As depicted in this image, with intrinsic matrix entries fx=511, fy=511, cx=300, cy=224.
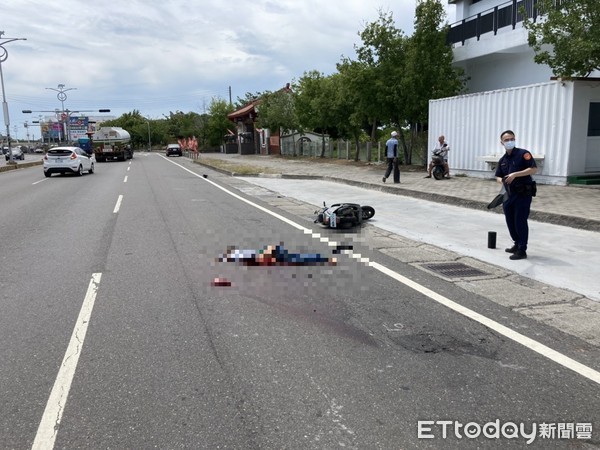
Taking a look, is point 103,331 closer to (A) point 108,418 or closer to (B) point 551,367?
(A) point 108,418

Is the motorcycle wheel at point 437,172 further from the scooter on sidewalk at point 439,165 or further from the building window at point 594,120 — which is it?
the building window at point 594,120

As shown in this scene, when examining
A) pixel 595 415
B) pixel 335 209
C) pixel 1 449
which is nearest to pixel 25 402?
pixel 1 449

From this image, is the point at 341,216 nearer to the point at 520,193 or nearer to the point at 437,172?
the point at 520,193

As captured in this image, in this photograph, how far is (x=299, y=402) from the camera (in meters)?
3.44

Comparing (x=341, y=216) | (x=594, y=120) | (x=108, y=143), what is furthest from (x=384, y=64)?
(x=108, y=143)

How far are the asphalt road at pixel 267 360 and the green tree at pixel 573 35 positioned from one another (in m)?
8.75

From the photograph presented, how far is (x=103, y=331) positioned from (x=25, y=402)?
123cm

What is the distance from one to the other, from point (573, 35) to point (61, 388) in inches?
534

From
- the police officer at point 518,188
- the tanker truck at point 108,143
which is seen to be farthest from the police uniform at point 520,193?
the tanker truck at point 108,143

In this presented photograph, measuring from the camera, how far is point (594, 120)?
14820 mm

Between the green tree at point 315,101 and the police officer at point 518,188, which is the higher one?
the green tree at point 315,101

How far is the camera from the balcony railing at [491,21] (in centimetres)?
1984

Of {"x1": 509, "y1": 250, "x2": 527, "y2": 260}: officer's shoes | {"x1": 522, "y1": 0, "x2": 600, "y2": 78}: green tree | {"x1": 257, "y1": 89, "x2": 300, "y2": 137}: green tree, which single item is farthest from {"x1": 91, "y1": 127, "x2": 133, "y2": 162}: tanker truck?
{"x1": 509, "y1": 250, "x2": 527, "y2": 260}: officer's shoes

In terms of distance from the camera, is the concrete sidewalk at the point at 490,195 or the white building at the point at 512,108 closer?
the concrete sidewalk at the point at 490,195
